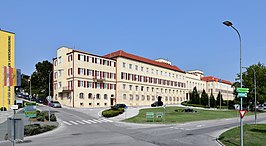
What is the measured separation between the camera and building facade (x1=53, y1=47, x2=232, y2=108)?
203 feet

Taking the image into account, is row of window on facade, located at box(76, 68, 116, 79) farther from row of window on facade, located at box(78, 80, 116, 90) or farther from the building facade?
row of window on facade, located at box(78, 80, 116, 90)

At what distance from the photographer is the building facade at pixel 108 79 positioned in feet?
203

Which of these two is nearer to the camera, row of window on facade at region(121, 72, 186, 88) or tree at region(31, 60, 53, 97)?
row of window on facade at region(121, 72, 186, 88)

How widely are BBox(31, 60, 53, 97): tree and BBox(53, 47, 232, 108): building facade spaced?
15.9 meters

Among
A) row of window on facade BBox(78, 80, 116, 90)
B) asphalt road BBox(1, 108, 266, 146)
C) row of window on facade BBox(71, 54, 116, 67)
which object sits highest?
row of window on facade BBox(71, 54, 116, 67)

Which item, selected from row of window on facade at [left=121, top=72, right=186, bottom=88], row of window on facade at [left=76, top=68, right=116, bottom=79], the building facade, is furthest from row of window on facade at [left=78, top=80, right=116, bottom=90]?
row of window on facade at [left=121, top=72, right=186, bottom=88]

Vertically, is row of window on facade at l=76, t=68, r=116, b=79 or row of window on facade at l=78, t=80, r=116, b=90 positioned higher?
row of window on facade at l=76, t=68, r=116, b=79

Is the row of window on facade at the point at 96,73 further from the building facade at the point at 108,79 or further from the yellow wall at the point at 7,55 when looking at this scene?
the yellow wall at the point at 7,55

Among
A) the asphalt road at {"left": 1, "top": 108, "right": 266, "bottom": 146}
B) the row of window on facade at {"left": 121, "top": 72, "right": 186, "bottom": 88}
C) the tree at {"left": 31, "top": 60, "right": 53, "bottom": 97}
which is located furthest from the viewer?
the tree at {"left": 31, "top": 60, "right": 53, "bottom": 97}

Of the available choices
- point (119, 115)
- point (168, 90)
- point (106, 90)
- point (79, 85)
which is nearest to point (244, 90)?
point (119, 115)

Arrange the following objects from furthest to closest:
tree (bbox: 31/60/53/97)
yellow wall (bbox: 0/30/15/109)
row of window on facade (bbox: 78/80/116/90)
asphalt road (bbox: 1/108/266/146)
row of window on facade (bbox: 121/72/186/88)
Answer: tree (bbox: 31/60/53/97) < row of window on facade (bbox: 121/72/186/88) < row of window on facade (bbox: 78/80/116/90) < yellow wall (bbox: 0/30/15/109) < asphalt road (bbox: 1/108/266/146)

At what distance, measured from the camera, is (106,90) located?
224 ft

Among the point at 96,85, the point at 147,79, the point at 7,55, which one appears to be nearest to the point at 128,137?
the point at 7,55

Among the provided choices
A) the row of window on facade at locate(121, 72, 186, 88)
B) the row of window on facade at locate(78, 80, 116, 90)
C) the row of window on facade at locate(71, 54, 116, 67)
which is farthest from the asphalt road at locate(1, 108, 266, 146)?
the row of window on facade at locate(121, 72, 186, 88)
